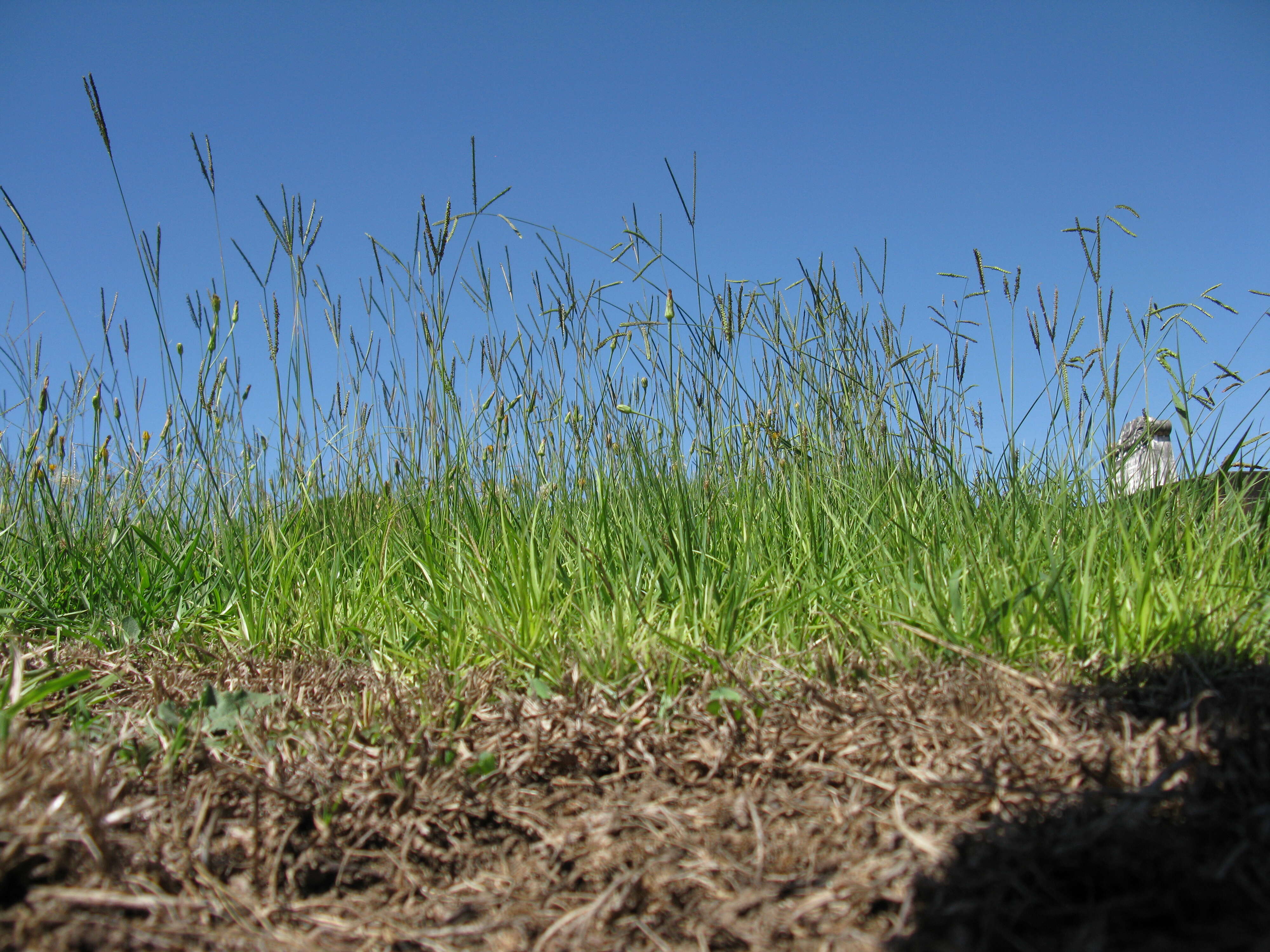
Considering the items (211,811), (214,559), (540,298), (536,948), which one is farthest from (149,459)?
(536,948)

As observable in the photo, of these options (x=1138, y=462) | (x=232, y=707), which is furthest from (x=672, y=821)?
(x=1138, y=462)

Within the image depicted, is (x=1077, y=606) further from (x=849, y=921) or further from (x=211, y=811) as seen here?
(x=211, y=811)

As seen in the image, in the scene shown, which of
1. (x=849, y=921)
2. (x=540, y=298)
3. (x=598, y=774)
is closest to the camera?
(x=849, y=921)

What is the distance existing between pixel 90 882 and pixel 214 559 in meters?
1.27

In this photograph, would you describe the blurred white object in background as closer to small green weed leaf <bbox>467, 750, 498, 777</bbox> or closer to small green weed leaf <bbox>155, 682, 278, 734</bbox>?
small green weed leaf <bbox>467, 750, 498, 777</bbox>

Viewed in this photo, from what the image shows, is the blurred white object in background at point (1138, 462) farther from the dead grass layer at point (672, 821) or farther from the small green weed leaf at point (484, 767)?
the small green weed leaf at point (484, 767)

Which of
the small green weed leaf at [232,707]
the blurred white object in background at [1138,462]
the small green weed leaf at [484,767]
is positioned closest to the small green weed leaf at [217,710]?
the small green weed leaf at [232,707]

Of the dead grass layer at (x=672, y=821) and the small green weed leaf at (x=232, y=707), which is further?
the small green weed leaf at (x=232, y=707)

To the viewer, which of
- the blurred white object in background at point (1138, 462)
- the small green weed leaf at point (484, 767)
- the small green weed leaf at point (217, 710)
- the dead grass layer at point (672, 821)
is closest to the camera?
the dead grass layer at point (672, 821)

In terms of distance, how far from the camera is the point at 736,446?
80.3 inches

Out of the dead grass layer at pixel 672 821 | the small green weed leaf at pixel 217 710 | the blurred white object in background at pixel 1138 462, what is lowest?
the dead grass layer at pixel 672 821

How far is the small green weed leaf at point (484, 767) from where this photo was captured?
42.4 inches

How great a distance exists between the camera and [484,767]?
1078 mm

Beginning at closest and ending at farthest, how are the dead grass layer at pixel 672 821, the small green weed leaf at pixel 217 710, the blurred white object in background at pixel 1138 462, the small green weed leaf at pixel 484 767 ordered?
the dead grass layer at pixel 672 821 < the small green weed leaf at pixel 484 767 < the small green weed leaf at pixel 217 710 < the blurred white object in background at pixel 1138 462
